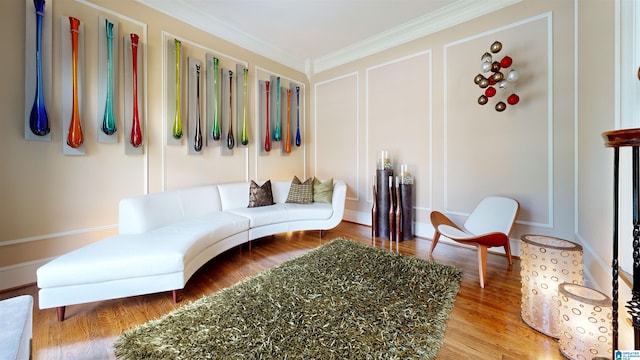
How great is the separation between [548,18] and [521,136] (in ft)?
4.06

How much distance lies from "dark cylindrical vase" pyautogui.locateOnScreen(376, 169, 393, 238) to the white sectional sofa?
56 cm

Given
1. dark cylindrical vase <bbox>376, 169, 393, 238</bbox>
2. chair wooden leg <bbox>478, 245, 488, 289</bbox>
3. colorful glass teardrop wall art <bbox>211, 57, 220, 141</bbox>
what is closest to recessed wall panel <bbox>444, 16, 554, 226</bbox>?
dark cylindrical vase <bbox>376, 169, 393, 238</bbox>

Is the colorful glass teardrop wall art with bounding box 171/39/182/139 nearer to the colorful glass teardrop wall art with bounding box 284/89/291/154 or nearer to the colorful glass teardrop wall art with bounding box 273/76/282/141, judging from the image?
the colorful glass teardrop wall art with bounding box 273/76/282/141

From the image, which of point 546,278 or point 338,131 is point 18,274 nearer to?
point 546,278

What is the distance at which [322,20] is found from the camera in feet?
10.8

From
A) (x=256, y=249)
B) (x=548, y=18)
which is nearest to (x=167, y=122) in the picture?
(x=256, y=249)

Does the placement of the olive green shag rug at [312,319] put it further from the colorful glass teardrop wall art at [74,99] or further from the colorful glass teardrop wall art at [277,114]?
the colorful glass teardrop wall art at [277,114]

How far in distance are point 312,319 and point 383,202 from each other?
2233 millimetres

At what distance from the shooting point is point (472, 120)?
3016 millimetres

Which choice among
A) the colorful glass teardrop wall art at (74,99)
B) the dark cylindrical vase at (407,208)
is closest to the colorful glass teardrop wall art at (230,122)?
the colorful glass teardrop wall art at (74,99)

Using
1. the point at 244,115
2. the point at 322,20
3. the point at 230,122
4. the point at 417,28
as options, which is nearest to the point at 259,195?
the point at 230,122

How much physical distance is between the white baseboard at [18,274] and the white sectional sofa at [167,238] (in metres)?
0.79

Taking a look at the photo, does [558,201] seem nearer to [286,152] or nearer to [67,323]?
[286,152]

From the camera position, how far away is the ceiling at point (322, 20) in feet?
9.59
